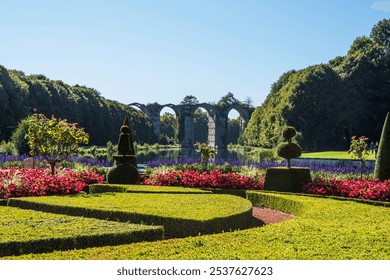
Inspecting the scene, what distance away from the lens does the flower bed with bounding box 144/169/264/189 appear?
1546 centimetres

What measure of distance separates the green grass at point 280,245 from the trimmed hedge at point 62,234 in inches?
26.8

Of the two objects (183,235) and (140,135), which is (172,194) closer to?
(183,235)

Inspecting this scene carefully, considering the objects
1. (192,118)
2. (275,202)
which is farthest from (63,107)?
(275,202)

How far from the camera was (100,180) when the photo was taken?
54.8 feet

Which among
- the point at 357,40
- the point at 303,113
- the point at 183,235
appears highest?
the point at 357,40

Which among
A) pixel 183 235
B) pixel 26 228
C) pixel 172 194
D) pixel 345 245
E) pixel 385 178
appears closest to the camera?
pixel 345 245

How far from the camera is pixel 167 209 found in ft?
31.8

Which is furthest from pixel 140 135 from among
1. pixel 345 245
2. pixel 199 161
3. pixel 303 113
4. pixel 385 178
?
pixel 345 245

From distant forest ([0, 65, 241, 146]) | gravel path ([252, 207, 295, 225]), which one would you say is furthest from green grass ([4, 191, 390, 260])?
distant forest ([0, 65, 241, 146])

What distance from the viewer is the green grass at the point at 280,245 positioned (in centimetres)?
584

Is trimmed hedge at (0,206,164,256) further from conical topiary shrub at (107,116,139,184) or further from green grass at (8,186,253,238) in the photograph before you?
conical topiary shrub at (107,116,139,184)

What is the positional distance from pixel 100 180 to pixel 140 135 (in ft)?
245

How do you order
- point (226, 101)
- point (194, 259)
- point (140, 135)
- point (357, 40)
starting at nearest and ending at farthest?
point (194, 259)
point (357, 40)
point (140, 135)
point (226, 101)

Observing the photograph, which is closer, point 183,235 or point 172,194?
point 183,235
